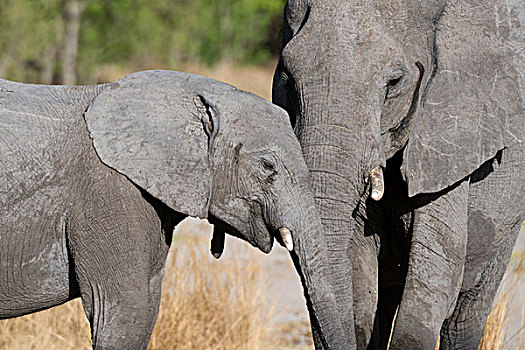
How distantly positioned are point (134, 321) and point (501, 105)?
2049 mm

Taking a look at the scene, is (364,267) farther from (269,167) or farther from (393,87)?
(269,167)

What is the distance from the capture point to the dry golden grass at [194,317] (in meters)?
5.90

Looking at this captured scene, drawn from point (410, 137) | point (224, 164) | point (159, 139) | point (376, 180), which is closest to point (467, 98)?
point (410, 137)

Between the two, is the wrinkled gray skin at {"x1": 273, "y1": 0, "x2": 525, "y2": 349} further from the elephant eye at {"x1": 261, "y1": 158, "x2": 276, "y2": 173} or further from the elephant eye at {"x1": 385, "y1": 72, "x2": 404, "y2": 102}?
the elephant eye at {"x1": 261, "y1": 158, "x2": 276, "y2": 173}

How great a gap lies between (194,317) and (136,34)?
585 inches

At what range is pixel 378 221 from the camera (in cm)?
486

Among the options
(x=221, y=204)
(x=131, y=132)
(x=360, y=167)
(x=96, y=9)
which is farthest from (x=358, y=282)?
(x=96, y=9)

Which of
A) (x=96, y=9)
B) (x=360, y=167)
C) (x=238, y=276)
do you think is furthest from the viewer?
(x=96, y=9)

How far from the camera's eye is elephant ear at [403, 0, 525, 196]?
458cm

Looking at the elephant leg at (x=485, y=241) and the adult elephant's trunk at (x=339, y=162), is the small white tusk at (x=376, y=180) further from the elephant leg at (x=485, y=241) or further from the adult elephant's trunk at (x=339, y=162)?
the elephant leg at (x=485, y=241)

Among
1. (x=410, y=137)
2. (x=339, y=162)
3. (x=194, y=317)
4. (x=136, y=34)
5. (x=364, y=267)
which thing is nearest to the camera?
(x=339, y=162)

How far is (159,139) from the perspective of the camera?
385cm

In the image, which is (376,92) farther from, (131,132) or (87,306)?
(87,306)

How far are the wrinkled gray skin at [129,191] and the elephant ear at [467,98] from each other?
0.91 meters
